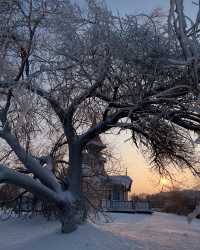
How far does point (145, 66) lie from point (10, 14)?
4206 mm

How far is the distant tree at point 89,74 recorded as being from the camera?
862 cm

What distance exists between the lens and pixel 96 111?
45.8 feet

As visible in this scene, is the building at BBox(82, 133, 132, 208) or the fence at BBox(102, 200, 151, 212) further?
the fence at BBox(102, 200, 151, 212)

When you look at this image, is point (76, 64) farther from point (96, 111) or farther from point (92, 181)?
point (92, 181)

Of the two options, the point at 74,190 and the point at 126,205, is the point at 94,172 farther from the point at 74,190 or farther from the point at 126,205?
the point at 126,205

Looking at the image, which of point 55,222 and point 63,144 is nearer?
point 63,144

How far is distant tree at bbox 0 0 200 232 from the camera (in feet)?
28.3

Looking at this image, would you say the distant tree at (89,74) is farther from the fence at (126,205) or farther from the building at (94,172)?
the fence at (126,205)

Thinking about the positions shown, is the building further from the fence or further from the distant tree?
the fence

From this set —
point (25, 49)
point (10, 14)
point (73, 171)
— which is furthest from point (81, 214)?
point (10, 14)

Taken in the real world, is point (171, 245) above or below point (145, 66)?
below

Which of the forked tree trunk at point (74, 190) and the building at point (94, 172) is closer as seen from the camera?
the forked tree trunk at point (74, 190)

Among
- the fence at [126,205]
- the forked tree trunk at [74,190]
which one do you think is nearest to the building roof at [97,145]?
the forked tree trunk at [74,190]

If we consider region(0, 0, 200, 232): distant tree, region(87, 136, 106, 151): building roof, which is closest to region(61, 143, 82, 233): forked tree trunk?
region(0, 0, 200, 232): distant tree
